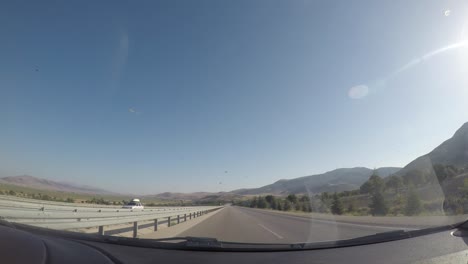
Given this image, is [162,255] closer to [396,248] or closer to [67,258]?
[67,258]

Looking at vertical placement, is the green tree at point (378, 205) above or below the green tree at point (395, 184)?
below

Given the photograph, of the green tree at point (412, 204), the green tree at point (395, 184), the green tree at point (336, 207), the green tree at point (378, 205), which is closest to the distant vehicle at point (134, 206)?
the green tree at point (336, 207)

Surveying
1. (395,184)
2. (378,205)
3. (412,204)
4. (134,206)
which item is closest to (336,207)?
(378,205)

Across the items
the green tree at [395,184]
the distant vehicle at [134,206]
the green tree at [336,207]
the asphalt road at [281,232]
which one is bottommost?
the green tree at [336,207]

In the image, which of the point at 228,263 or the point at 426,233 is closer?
the point at 228,263

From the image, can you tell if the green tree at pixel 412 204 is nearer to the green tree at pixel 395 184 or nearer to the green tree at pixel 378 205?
the green tree at pixel 378 205

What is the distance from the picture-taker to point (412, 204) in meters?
31.9

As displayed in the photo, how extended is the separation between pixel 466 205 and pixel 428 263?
16677 millimetres

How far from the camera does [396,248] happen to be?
370 centimetres

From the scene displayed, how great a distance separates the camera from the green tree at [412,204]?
30900 mm

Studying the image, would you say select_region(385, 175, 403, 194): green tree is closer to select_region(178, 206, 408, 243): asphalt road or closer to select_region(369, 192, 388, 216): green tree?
select_region(369, 192, 388, 216): green tree

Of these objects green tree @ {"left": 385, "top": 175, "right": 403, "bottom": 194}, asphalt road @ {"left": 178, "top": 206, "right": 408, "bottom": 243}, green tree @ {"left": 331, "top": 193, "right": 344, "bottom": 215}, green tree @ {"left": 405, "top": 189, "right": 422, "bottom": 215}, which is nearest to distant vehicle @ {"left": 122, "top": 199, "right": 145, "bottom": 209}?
asphalt road @ {"left": 178, "top": 206, "right": 408, "bottom": 243}

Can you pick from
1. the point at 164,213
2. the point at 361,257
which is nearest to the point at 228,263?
the point at 361,257

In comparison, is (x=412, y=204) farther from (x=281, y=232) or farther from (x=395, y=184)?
(x=395, y=184)
